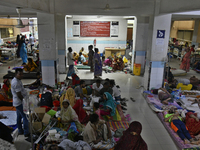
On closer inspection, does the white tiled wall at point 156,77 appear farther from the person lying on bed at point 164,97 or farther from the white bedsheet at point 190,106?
the white bedsheet at point 190,106

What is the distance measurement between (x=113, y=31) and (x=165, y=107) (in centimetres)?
902

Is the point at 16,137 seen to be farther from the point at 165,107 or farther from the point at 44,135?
the point at 165,107

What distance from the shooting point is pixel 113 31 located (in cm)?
1393

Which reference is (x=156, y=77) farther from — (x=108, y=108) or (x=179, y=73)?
(x=179, y=73)

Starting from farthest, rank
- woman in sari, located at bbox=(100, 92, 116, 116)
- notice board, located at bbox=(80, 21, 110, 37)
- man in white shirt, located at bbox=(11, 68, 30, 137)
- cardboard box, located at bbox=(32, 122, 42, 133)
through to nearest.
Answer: notice board, located at bbox=(80, 21, 110, 37)
woman in sari, located at bbox=(100, 92, 116, 116)
cardboard box, located at bbox=(32, 122, 42, 133)
man in white shirt, located at bbox=(11, 68, 30, 137)

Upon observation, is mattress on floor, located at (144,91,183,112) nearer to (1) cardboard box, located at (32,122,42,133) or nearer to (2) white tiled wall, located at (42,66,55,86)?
(1) cardboard box, located at (32,122,42,133)

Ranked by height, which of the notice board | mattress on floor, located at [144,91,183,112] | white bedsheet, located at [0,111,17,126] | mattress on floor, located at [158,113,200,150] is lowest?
mattress on floor, located at [158,113,200,150]

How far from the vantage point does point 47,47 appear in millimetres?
7570

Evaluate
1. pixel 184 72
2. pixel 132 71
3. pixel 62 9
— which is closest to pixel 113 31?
pixel 132 71

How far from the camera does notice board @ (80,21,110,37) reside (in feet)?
44.6

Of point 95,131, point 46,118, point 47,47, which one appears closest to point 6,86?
point 47,47

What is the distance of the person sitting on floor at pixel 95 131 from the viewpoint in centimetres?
400

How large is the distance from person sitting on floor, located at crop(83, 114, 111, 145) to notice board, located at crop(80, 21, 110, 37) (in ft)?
34.6

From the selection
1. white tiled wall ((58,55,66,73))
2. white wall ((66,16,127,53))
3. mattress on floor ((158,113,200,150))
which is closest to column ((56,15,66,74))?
white tiled wall ((58,55,66,73))
